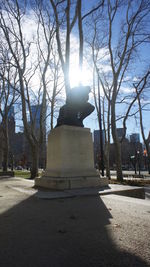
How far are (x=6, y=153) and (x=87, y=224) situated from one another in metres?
23.2

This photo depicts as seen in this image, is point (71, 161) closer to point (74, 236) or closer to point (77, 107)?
point (77, 107)

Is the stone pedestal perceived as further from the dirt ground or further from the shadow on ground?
the shadow on ground

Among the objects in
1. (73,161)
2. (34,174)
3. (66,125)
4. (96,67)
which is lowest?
(34,174)

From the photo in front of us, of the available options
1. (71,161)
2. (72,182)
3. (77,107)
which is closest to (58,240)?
(72,182)

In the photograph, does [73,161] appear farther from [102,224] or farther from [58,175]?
[102,224]

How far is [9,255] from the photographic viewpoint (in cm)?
239

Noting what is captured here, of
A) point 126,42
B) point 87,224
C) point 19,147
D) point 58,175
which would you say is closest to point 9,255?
point 87,224

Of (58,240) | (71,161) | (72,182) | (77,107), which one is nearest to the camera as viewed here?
(58,240)

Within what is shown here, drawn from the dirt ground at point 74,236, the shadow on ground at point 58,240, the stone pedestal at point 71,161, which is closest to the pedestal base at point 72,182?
the stone pedestal at point 71,161

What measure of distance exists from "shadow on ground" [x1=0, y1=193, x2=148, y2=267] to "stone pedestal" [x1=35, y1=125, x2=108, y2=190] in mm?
3202

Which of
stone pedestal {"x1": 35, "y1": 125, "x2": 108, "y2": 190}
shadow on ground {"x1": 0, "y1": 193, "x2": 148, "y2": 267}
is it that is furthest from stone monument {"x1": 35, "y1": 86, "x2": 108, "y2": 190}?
Result: shadow on ground {"x1": 0, "y1": 193, "x2": 148, "y2": 267}

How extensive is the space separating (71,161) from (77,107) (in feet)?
8.41

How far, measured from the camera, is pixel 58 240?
2854 millimetres

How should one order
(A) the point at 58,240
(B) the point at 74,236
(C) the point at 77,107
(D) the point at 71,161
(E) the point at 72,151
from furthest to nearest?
(C) the point at 77,107
(E) the point at 72,151
(D) the point at 71,161
(B) the point at 74,236
(A) the point at 58,240
